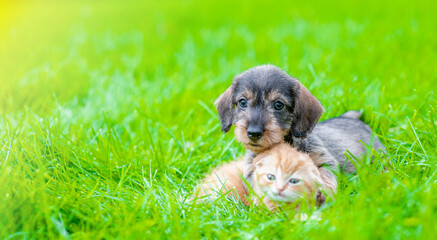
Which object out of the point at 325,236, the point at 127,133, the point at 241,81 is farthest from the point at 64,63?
the point at 325,236

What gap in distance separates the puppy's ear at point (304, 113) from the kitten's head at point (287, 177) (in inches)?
13.3

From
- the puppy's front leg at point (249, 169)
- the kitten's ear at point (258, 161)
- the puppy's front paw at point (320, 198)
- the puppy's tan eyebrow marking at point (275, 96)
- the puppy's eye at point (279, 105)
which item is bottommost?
the puppy's front paw at point (320, 198)

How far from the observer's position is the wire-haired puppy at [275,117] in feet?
11.3

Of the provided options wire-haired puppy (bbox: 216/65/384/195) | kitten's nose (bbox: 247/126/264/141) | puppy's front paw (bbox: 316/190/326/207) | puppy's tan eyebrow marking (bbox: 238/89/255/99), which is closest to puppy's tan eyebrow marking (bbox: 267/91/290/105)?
wire-haired puppy (bbox: 216/65/384/195)

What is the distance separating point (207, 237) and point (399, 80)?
3.80 m

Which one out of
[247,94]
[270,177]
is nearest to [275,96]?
[247,94]

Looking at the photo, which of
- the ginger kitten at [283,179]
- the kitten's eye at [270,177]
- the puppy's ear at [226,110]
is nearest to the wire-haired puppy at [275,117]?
the puppy's ear at [226,110]

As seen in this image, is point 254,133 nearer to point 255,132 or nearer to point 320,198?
point 255,132

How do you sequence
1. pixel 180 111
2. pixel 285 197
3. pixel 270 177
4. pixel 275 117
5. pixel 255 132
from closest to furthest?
pixel 285 197, pixel 270 177, pixel 255 132, pixel 275 117, pixel 180 111

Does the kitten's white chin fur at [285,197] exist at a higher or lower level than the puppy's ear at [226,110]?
lower

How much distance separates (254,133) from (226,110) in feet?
2.36

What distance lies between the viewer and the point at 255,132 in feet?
11.1

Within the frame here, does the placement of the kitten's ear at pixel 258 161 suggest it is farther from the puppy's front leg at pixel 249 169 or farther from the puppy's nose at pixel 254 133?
the puppy's nose at pixel 254 133

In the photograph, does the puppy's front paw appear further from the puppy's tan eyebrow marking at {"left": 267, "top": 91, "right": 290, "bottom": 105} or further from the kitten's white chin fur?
the puppy's tan eyebrow marking at {"left": 267, "top": 91, "right": 290, "bottom": 105}
